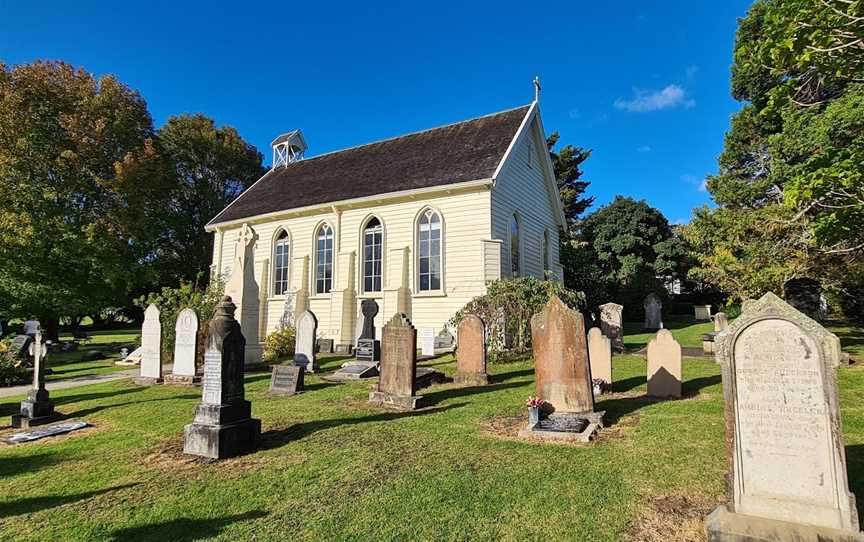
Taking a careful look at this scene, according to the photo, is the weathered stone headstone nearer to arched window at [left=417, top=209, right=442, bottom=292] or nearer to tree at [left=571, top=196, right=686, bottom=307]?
arched window at [left=417, top=209, right=442, bottom=292]

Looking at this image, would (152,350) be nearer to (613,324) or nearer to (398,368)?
(398,368)

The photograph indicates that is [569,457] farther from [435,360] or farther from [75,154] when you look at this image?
[75,154]

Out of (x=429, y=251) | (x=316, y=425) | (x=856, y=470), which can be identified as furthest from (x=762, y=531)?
(x=429, y=251)

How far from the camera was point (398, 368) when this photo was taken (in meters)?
9.10

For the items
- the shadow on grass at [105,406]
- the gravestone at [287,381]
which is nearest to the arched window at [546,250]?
the gravestone at [287,381]

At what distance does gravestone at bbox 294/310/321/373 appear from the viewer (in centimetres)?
1356

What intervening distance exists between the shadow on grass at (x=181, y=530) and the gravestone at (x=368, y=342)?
368 inches

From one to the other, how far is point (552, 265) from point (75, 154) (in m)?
27.7

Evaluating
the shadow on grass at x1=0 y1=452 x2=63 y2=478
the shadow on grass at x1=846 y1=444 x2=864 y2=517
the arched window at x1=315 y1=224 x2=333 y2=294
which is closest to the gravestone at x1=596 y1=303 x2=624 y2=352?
the shadow on grass at x1=846 y1=444 x2=864 y2=517

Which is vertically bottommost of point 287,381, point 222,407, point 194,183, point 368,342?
point 287,381

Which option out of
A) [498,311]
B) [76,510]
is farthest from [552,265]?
[76,510]

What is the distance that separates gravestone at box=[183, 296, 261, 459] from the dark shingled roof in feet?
41.9

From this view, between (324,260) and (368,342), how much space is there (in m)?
8.51

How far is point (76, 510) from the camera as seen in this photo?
4.48 metres
